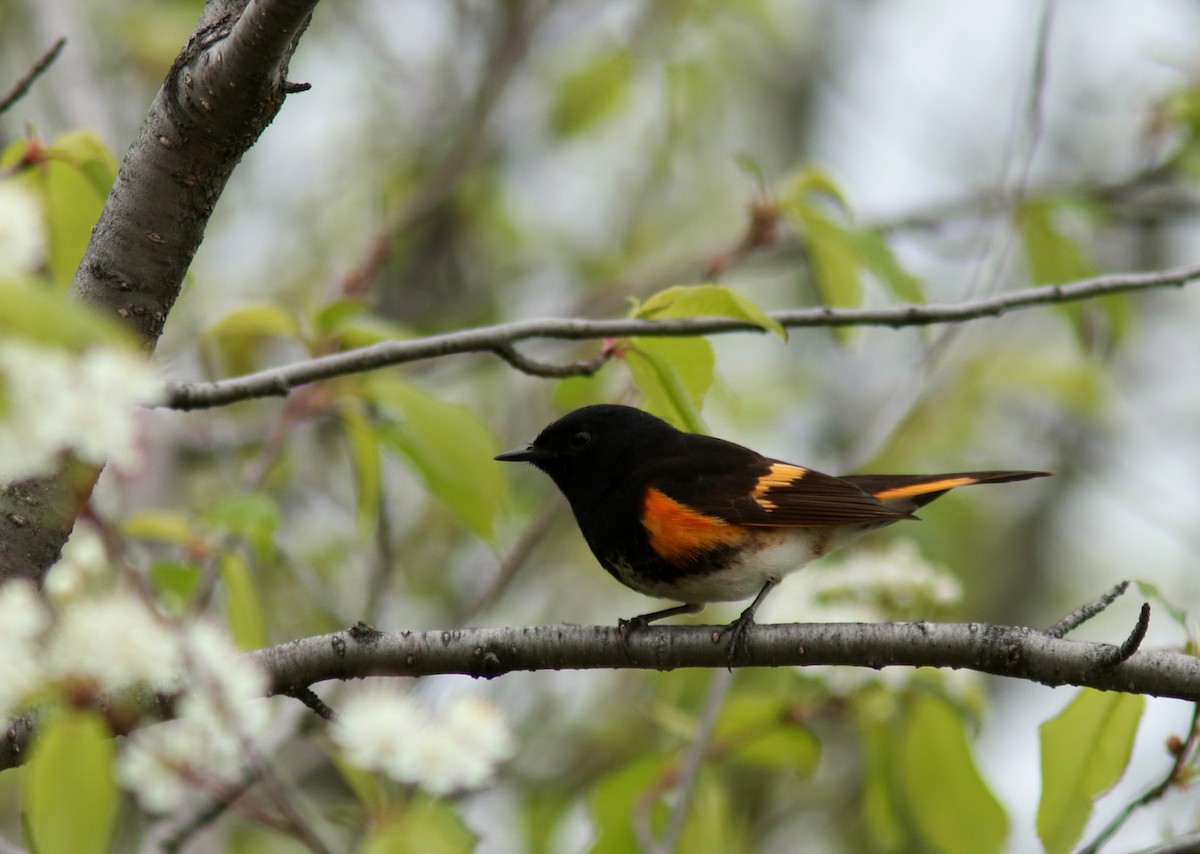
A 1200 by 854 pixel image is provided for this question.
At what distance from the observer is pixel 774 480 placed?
12.3ft

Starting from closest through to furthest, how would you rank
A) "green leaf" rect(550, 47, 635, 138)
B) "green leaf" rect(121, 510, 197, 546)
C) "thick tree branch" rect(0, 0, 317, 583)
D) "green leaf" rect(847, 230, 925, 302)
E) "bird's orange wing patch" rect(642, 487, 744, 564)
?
"thick tree branch" rect(0, 0, 317, 583) < "green leaf" rect(847, 230, 925, 302) < "green leaf" rect(121, 510, 197, 546) < "bird's orange wing patch" rect(642, 487, 744, 564) < "green leaf" rect(550, 47, 635, 138)

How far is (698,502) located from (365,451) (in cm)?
98

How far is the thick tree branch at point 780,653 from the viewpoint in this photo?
226cm

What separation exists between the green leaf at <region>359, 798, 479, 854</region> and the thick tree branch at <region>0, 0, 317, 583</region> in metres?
0.81

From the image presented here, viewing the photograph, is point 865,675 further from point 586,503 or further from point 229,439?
point 229,439

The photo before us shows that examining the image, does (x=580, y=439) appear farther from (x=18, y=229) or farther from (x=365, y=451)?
(x=18, y=229)

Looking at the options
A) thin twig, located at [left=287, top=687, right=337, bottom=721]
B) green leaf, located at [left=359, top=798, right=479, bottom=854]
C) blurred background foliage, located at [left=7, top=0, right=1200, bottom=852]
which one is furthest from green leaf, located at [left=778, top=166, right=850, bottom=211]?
green leaf, located at [left=359, top=798, right=479, bottom=854]

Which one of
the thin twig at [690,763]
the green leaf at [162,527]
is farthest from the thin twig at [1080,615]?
the green leaf at [162,527]

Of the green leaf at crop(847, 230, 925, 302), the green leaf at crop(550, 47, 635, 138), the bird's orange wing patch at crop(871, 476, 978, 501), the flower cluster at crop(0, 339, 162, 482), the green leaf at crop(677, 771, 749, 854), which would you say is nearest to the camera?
the flower cluster at crop(0, 339, 162, 482)

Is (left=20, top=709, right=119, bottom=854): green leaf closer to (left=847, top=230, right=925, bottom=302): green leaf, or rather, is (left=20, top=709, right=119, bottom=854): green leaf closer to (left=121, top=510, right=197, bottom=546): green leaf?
(left=121, top=510, right=197, bottom=546): green leaf

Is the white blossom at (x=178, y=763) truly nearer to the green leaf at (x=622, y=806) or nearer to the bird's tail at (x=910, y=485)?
the green leaf at (x=622, y=806)

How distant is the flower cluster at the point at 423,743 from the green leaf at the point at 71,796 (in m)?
0.49

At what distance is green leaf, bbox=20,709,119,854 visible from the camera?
153 centimetres

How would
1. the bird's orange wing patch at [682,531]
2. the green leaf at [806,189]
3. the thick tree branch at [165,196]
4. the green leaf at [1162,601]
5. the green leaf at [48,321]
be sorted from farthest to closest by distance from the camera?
the green leaf at [806,189], the bird's orange wing patch at [682,531], the green leaf at [1162,601], the thick tree branch at [165,196], the green leaf at [48,321]
